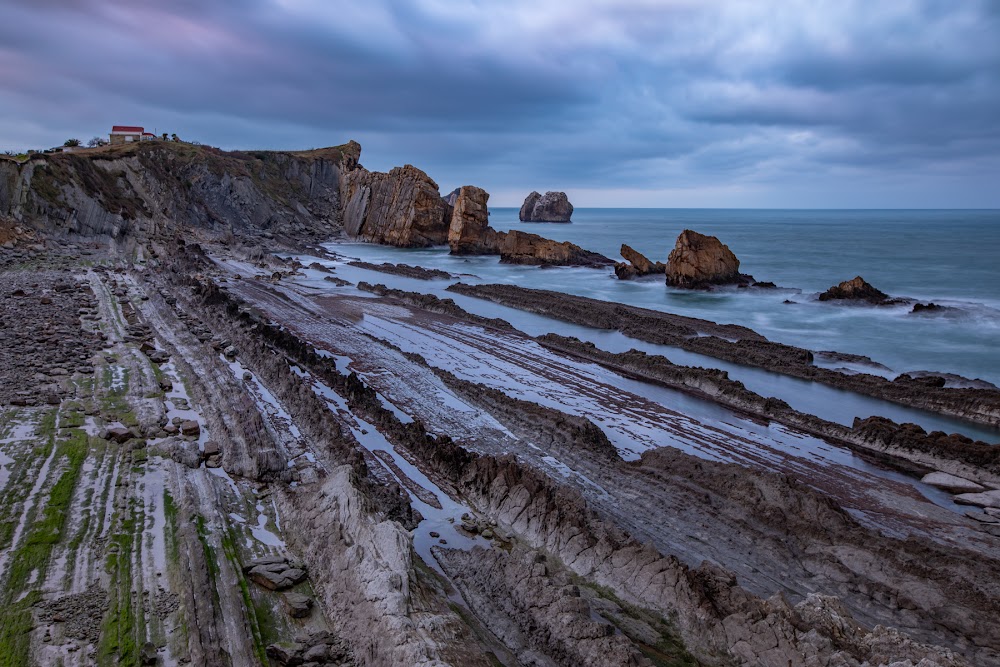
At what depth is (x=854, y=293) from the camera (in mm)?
33344

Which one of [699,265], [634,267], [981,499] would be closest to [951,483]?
[981,499]

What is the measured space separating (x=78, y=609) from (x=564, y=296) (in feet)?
91.4

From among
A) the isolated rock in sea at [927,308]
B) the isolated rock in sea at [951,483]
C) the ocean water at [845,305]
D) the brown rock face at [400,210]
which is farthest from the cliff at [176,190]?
the isolated rock in sea at [927,308]

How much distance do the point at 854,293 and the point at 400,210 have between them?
4702 cm

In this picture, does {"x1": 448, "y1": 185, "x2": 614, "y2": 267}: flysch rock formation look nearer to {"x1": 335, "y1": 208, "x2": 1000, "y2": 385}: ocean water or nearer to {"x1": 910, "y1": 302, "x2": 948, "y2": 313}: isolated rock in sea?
{"x1": 335, "y1": 208, "x2": 1000, "y2": 385}: ocean water

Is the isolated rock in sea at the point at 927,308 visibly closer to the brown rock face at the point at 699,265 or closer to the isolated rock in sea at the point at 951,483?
the brown rock face at the point at 699,265

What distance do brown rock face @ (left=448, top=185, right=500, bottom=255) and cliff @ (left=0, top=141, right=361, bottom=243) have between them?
61.8 ft

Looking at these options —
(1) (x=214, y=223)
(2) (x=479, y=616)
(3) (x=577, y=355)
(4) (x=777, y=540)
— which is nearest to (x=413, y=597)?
(2) (x=479, y=616)

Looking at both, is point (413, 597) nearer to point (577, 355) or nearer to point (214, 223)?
point (577, 355)

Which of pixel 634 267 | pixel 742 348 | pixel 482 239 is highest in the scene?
pixel 482 239

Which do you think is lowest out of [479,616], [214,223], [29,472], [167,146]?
[479,616]

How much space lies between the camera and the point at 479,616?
6.89 m

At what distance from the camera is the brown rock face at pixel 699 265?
128 ft

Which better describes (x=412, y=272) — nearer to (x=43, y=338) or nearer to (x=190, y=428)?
(x=43, y=338)
